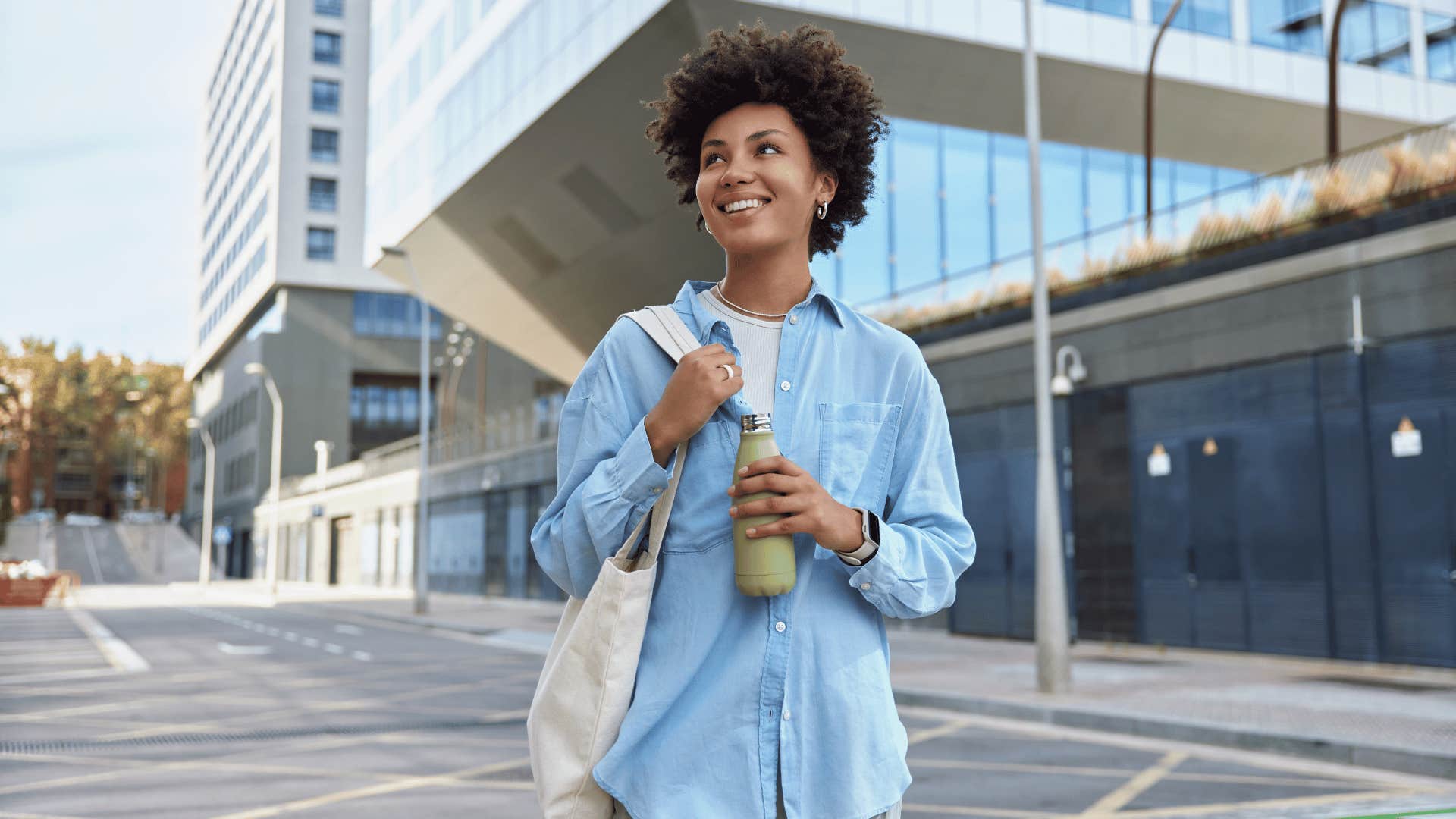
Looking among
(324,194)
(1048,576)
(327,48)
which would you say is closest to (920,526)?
(1048,576)

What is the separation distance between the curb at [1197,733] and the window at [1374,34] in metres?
22.2

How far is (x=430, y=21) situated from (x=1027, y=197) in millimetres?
19288

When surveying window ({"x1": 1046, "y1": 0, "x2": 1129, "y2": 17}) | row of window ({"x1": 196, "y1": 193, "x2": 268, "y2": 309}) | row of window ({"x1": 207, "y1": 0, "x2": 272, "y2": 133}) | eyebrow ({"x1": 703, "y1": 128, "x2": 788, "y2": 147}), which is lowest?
eyebrow ({"x1": 703, "y1": 128, "x2": 788, "y2": 147})

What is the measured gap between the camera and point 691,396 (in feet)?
6.20

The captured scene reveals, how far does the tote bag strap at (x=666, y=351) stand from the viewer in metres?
1.96

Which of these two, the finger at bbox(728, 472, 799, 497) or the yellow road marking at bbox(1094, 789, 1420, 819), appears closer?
the finger at bbox(728, 472, 799, 497)

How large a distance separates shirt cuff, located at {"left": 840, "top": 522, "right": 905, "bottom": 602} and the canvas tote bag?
0.31 metres

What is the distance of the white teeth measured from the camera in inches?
83.0

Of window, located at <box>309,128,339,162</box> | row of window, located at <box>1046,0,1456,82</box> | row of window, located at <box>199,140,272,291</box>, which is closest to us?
row of window, located at <box>1046,0,1456,82</box>

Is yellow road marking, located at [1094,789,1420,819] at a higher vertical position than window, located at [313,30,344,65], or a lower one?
lower

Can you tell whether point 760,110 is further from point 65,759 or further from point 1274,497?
point 1274,497

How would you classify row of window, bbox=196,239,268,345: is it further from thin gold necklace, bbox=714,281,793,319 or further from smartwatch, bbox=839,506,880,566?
smartwatch, bbox=839,506,880,566

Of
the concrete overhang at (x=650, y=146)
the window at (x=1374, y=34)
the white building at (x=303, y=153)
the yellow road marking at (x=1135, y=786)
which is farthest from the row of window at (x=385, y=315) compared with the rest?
the yellow road marking at (x=1135, y=786)

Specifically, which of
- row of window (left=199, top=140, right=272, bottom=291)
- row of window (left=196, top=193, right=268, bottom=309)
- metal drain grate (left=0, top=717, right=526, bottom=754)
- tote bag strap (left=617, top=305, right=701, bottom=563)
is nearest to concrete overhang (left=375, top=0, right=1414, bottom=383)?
metal drain grate (left=0, top=717, right=526, bottom=754)
